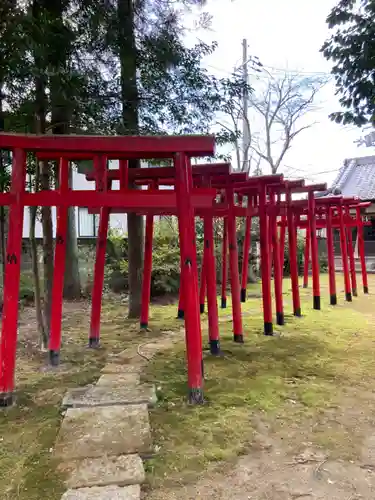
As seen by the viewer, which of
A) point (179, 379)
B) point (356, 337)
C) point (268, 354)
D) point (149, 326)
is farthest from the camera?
point (149, 326)

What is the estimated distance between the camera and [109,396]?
3.67 m

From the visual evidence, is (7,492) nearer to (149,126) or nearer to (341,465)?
(341,465)

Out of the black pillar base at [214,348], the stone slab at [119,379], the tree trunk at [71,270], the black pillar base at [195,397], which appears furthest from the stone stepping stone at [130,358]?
the tree trunk at [71,270]

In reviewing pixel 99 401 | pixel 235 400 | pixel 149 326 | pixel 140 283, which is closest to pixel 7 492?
pixel 99 401

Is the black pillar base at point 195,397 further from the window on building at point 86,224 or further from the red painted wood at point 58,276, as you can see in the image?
the window on building at point 86,224

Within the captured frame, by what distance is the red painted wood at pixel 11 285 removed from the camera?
3611mm

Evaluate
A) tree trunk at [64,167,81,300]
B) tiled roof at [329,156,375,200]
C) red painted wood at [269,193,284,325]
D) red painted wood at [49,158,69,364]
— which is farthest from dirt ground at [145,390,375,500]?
tiled roof at [329,156,375,200]

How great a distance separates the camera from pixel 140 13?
6.46 metres

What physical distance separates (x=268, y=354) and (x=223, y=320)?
7.97ft

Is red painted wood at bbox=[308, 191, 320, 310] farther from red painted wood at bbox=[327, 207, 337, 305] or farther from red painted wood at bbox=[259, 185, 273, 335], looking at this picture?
red painted wood at bbox=[259, 185, 273, 335]

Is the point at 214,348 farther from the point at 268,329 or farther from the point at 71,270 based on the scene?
the point at 71,270

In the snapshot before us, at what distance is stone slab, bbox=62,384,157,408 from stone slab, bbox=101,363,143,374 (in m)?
0.55

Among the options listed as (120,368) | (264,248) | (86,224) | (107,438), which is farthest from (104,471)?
(86,224)

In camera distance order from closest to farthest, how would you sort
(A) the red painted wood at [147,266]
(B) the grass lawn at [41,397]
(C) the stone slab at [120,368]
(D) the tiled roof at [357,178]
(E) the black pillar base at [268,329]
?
(B) the grass lawn at [41,397]
(C) the stone slab at [120,368]
(E) the black pillar base at [268,329]
(A) the red painted wood at [147,266]
(D) the tiled roof at [357,178]
